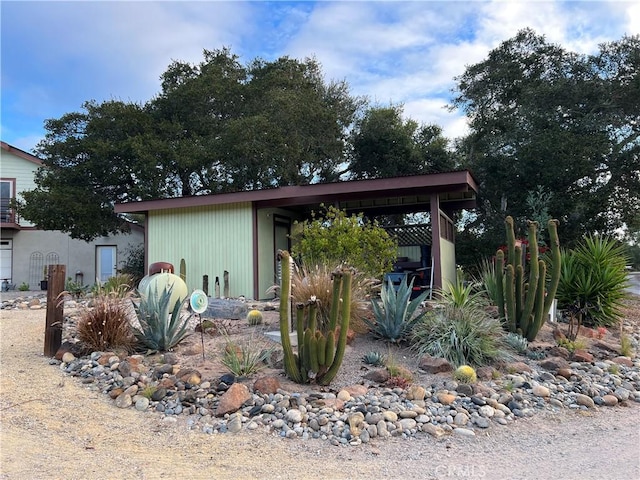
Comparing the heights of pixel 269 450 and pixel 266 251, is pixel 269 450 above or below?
below

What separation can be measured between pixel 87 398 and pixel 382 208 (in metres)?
10.7

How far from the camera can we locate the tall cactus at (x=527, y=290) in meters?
6.57

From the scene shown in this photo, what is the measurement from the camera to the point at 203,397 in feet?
14.9

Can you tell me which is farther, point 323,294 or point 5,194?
point 5,194

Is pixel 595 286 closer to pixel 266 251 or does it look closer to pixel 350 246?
pixel 350 246

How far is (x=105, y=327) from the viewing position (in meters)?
5.91

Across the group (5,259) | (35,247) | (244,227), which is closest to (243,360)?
(244,227)

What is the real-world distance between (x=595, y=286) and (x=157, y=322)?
7.18m

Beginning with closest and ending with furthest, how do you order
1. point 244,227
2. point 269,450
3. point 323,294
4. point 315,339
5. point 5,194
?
point 269,450 < point 315,339 < point 323,294 < point 244,227 < point 5,194

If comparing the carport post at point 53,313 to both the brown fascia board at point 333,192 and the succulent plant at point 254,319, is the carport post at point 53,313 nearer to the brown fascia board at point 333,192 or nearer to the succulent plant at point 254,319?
the succulent plant at point 254,319

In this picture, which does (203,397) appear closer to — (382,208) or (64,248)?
(382,208)

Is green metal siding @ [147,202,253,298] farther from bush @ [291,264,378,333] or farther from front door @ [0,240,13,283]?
front door @ [0,240,13,283]

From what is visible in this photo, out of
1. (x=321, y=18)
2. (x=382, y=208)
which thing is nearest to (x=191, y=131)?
(x=382, y=208)

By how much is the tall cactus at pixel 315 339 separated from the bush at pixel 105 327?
2358mm
